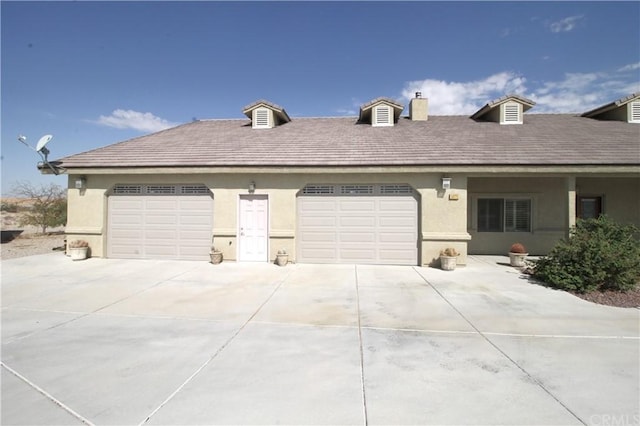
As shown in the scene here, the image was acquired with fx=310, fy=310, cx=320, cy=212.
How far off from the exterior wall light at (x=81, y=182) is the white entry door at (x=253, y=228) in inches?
226

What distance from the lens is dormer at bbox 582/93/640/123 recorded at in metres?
13.5

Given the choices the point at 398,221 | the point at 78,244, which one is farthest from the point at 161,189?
the point at 398,221

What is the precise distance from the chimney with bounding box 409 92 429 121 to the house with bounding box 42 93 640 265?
2.99 m

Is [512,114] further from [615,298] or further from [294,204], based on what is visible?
[294,204]

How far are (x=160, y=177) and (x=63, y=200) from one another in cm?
1193

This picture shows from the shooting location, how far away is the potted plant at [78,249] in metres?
10.4

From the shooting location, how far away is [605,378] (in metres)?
3.58

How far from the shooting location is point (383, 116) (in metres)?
13.9

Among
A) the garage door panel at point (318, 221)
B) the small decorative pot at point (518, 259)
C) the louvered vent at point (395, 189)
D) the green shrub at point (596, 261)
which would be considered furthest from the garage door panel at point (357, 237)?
the green shrub at point (596, 261)

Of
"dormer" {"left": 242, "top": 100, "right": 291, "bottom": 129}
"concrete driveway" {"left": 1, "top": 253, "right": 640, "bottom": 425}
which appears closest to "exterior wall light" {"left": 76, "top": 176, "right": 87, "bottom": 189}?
"concrete driveway" {"left": 1, "top": 253, "right": 640, "bottom": 425}

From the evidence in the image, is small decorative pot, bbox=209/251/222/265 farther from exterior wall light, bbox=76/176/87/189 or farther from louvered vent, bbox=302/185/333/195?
exterior wall light, bbox=76/176/87/189

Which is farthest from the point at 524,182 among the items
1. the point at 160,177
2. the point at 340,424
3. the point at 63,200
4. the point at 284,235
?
the point at 63,200

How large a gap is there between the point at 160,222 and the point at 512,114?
1522 centimetres

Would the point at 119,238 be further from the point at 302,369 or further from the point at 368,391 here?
the point at 368,391
